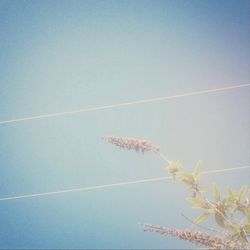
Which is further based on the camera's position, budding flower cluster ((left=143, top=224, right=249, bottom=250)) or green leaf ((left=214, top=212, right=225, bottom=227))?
green leaf ((left=214, top=212, right=225, bottom=227))

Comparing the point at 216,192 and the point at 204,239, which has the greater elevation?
the point at 216,192

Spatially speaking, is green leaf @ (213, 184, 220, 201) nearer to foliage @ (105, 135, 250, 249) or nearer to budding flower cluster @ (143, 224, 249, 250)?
foliage @ (105, 135, 250, 249)

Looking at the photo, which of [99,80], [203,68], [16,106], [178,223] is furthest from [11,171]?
[203,68]

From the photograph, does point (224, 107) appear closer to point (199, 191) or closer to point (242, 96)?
point (242, 96)

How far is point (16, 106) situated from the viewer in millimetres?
1549

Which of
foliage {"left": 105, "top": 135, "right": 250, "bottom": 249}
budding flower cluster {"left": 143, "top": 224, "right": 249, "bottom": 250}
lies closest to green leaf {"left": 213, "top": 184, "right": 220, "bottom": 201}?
foliage {"left": 105, "top": 135, "right": 250, "bottom": 249}

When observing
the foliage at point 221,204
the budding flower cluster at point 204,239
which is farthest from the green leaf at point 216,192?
the budding flower cluster at point 204,239

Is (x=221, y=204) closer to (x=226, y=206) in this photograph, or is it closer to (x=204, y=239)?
(x=226, y=206)

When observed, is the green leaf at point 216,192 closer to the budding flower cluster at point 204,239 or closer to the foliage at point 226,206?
the foliage at point 226,206

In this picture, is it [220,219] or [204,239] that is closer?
[204,239]

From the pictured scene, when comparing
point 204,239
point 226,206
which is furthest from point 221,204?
point 204,239

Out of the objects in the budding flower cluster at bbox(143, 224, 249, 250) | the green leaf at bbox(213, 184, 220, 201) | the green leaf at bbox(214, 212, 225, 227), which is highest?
the green leaf at bbox(213, 184, 220, 201)

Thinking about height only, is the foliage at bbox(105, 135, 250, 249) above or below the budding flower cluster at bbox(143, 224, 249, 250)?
above

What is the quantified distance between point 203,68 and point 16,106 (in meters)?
0.81
